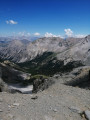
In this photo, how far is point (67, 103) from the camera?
55.4 ft

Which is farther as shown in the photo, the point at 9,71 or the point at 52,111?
the point at 9,71

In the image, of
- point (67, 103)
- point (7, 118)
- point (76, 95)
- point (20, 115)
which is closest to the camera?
point (7, 118)

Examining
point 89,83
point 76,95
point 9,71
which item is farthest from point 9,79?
point 76,95

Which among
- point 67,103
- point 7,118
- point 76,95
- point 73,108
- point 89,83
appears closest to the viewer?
point 7,118

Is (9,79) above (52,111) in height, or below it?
below

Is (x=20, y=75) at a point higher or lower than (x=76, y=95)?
lower

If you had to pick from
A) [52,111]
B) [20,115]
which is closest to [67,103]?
[52,111]

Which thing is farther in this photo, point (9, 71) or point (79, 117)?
point (9, 71)

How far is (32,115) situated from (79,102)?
7.78 meters

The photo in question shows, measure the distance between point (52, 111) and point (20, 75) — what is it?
12605 centimetres

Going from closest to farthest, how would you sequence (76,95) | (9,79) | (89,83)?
(76,95) < (89,83) < (9,79)

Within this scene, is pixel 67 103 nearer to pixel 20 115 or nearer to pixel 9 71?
pixel 20 115

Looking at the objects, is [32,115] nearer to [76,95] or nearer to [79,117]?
[79,117]

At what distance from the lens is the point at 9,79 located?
121 metres
